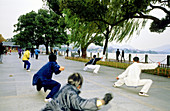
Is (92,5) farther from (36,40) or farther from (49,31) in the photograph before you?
(36,40)

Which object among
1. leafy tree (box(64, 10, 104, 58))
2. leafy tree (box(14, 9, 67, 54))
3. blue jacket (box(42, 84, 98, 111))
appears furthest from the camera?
leafy tree (box(14, 9, 67, 54))

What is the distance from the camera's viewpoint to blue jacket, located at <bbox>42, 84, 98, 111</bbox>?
2311 mm

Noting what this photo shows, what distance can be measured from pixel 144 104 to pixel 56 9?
3494 cm

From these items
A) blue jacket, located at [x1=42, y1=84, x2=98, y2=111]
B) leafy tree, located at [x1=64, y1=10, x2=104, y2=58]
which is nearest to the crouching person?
blue jacket, located at [x1=42, y1=84, x2=98, y2=111]

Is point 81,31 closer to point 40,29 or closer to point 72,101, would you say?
point 72,101

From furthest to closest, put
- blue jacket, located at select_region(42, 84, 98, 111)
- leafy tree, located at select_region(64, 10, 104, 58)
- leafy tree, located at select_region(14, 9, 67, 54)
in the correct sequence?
leafy tree, located at select_region(14, 9, 67, 54), leafy tree, located at select_region(64, 10, 104, 58), blue jacket, located at select_region(42, 84, 98, 111)

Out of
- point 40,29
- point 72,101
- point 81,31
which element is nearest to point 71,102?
point 72,101

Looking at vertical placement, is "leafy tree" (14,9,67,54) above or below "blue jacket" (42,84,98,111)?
above

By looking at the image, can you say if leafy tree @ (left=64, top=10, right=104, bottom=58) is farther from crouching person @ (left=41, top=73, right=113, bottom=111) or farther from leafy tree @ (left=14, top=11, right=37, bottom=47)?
leafy tree @ (left=14, top=11, right=37, bottom=47)

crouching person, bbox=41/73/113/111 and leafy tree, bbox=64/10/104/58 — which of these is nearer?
crouching person, bbox=41/73/113/111

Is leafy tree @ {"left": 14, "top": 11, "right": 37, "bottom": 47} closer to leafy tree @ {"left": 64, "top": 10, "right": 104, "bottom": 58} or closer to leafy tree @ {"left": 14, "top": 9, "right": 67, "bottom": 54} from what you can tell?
leafy tree @ {"left": 14, "top": 9, "right": 67, "bottom": 54}

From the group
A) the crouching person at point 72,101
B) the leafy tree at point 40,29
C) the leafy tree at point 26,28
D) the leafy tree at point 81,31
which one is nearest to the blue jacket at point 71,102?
the crouching person at point 72,101

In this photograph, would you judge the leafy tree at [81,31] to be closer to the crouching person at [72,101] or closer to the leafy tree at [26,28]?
the crouching person at [72,101]

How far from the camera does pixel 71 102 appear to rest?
233 cm
